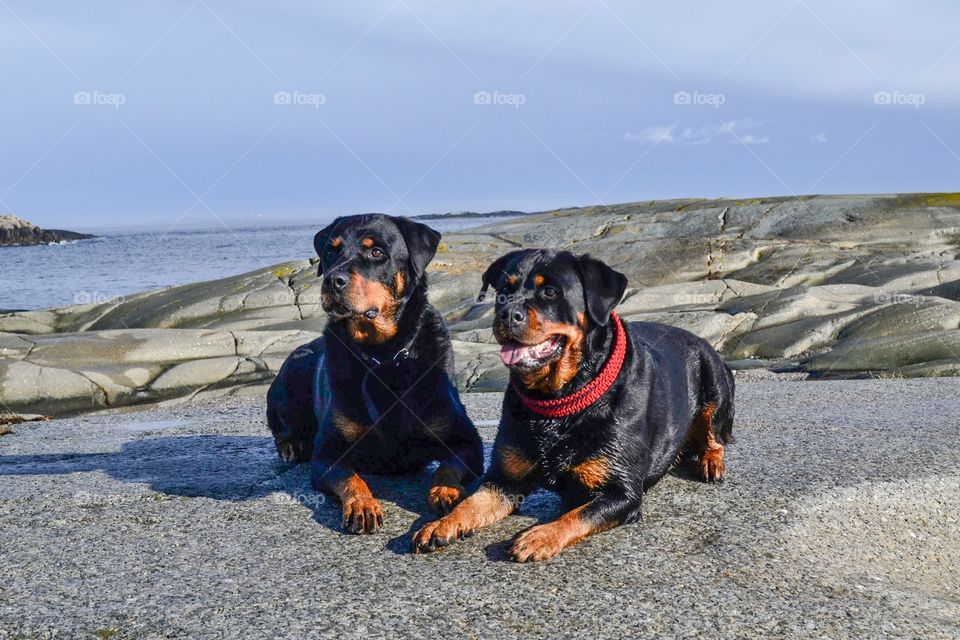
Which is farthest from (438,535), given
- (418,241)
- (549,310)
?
(418,241)

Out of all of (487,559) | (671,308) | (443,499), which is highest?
(671,308)

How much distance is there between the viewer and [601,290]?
4.91 meters

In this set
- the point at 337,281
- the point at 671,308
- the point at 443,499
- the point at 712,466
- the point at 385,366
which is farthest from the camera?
the point at 671,308

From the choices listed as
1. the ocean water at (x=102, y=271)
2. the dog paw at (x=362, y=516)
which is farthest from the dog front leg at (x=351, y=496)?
the ocean water at (x=102, y=271)

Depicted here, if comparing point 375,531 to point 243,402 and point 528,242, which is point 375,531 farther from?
point 528,242

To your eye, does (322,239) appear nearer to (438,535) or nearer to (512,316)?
(512,316)

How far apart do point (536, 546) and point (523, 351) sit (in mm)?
1007

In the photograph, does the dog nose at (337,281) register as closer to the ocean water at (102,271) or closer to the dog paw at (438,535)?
the dog paw at (438,535)

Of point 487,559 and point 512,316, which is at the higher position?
point 512,316

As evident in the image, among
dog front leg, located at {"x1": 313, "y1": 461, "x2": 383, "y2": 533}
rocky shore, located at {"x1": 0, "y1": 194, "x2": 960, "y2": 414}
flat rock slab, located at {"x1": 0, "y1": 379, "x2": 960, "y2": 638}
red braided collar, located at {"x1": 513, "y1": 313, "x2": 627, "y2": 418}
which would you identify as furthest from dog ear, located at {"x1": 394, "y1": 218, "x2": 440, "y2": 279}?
rocky shore, located at {"x1": 0, "y1": 194, "x2": 960, "y2": 414}

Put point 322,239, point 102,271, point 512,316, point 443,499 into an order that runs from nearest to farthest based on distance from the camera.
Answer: point 512,316, point 443,499, point 322,239, point 102,271

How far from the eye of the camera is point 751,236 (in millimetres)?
31312

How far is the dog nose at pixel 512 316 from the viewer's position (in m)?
4.64

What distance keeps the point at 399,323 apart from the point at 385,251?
46 centimetres
